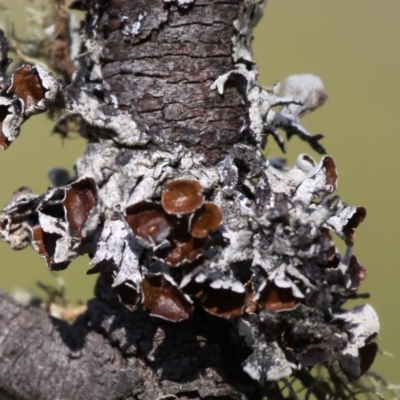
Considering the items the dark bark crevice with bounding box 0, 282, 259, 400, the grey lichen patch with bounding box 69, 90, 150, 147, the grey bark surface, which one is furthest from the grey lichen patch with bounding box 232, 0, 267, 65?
the dark bark crevice with bounding box 0, 282, 259, 400

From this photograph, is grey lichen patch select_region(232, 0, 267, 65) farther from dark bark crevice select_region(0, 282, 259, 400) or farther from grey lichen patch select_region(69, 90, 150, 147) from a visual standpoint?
dark bark crevice select_region(0, 282, 259, 400)

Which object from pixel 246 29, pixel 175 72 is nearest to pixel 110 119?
pixel 175 72

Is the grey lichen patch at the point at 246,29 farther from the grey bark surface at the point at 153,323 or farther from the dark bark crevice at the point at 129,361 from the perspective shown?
the dark bark crevice at the point at 129,361

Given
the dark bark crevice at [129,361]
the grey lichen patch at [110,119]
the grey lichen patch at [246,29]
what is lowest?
the dark bark crevice at [129,361]

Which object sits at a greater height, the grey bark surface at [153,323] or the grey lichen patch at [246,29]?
the grey lichen patch at [246,29]

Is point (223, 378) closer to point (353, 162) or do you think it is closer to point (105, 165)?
point (105, 165)

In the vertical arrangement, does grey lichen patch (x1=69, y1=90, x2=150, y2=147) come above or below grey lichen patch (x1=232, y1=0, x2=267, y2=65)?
below

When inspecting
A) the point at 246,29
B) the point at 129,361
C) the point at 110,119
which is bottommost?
the point at 129,361

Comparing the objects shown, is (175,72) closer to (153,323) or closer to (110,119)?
(110,119)

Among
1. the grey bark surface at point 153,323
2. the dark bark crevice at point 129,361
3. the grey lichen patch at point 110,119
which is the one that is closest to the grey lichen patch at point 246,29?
the grey bark surface at point 153,323

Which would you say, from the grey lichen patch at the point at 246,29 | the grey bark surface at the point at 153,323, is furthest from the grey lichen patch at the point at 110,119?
the grey lichen patch at the point at 246,29

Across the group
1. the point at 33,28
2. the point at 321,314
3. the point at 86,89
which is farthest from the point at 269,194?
the point at 33,28

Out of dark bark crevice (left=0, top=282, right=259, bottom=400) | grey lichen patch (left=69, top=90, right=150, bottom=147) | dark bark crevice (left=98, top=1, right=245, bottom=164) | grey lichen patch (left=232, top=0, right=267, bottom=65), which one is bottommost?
dark bark crevice (left=0, top=282, right=259, bottom=400)

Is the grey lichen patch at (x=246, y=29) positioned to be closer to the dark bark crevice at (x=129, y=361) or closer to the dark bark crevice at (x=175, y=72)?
the dark bark crevice at (x=175, y=72)
